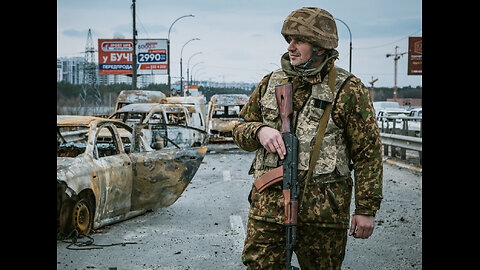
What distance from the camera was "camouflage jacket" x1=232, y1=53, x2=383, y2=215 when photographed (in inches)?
116

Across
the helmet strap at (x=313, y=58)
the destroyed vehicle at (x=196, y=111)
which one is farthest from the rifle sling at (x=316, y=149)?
the destroyed vehicle at (x=196, y=111)

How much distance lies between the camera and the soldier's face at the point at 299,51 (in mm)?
3018

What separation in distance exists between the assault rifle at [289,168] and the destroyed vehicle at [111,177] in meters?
3.80

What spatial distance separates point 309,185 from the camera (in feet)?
9.88

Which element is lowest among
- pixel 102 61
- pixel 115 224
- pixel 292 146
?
pixel 115 224

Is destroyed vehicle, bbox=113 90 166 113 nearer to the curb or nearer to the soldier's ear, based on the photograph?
the curb

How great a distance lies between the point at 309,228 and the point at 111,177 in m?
4.39

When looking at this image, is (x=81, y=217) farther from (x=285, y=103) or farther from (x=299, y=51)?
(x=299, y=51)

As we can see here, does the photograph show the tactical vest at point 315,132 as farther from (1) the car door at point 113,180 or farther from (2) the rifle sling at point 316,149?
(1) the car door at point 113,180
